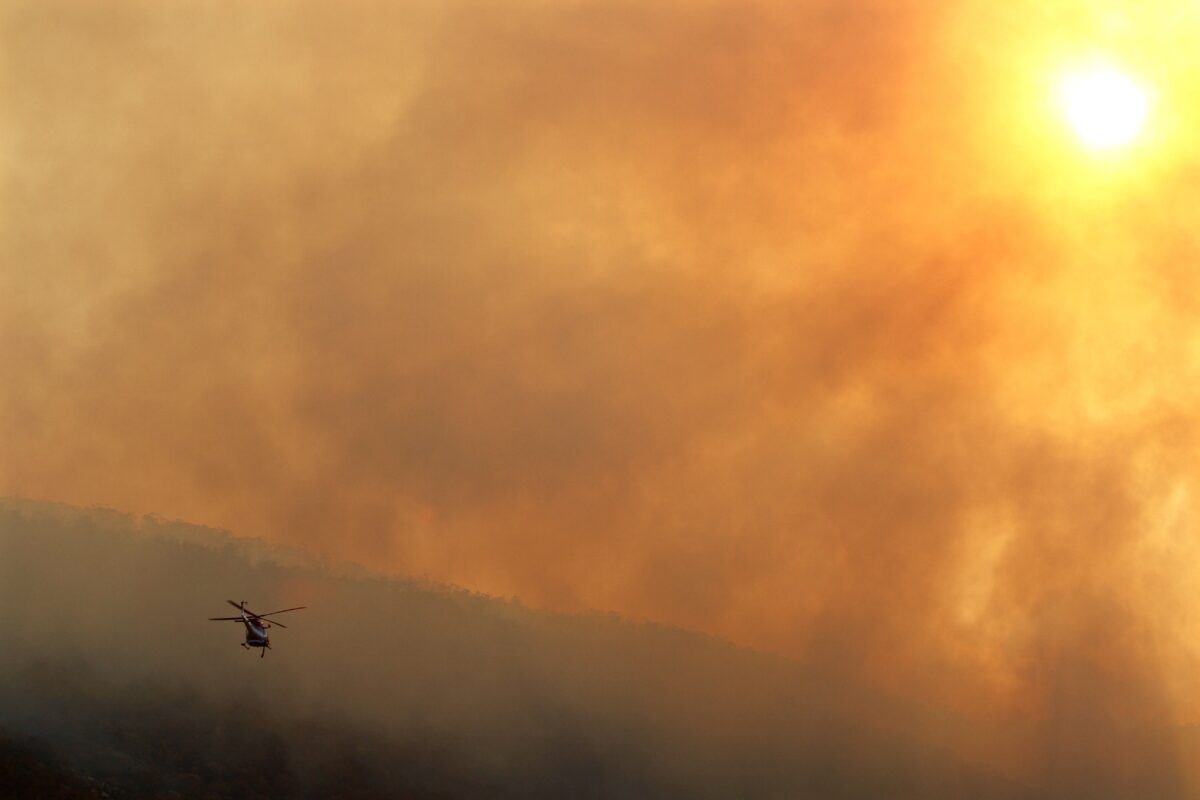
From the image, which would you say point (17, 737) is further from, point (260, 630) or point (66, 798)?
point (260, 630)

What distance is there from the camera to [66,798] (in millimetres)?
169875

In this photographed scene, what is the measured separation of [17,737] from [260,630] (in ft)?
171

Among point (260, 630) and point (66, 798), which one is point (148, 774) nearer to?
point (66, 798)

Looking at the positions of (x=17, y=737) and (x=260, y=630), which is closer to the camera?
(x=260, y=630)

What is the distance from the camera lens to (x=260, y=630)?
16312 centimetres

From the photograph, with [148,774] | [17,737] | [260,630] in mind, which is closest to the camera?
[260,630]

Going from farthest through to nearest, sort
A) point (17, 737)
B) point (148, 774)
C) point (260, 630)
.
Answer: point (148, 774) → point (17, 737) → point (260, 630)

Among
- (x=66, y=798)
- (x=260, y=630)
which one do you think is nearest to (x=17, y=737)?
(x=66, y=798)

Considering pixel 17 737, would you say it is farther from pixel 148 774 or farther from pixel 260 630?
pixel 260 630

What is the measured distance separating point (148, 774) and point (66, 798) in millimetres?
26751

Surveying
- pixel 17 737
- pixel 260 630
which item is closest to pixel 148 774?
→ pixel 17 737

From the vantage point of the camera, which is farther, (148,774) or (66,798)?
(148,774)

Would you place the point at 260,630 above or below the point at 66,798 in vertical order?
above

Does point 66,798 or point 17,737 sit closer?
point 66,798
